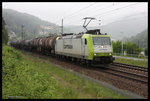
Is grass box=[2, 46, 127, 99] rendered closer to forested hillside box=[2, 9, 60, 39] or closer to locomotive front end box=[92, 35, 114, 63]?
locomotive front end box=[92, 35, 114, 63]

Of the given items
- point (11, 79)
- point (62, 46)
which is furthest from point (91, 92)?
Result: point (62, 46)

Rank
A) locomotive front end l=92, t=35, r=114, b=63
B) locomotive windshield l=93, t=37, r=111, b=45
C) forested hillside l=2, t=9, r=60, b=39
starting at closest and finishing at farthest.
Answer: locomotive front end l=92, t=35, r=114, b=63 → locomotive windshield l=93, t=37, r=111, b=45 → forested hillside l=2, t=9, r=60, b=39

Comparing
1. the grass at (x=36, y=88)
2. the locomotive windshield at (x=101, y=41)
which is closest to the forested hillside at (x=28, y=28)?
the locomotive windshield at (x=101, y=41)

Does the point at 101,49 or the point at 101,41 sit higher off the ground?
the point at 101,41

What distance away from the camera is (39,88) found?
18.8ft

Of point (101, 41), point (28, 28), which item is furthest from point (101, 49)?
point (28, 28)

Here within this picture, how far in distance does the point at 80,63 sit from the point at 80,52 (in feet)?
4.24

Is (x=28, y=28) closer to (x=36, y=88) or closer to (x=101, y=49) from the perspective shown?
(x=101, y=49)

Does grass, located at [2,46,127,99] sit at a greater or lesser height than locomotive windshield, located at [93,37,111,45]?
lesser

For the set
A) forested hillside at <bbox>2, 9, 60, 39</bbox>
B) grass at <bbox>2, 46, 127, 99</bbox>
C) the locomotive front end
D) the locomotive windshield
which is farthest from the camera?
forested hillside at <bbox>2, 9, 60, 39</bbox>

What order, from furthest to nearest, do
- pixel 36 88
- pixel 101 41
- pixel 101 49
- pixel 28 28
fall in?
pixel 28 28 < pixel 101 41 < pixel 101 49 < pixel 36 88

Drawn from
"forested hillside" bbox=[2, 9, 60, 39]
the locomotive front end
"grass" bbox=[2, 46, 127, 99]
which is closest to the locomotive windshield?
the locomotive front end

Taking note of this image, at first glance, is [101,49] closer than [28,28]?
Yes

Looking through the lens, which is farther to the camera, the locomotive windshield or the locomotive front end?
the locomotive windshield
